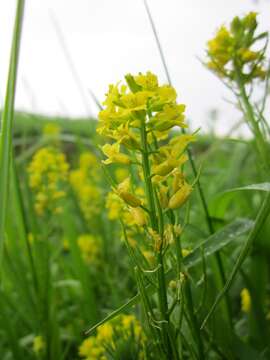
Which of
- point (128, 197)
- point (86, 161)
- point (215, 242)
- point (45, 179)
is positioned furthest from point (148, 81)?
point (86, 161)

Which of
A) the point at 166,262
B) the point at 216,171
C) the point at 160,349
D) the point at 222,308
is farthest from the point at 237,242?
the point at 216,171

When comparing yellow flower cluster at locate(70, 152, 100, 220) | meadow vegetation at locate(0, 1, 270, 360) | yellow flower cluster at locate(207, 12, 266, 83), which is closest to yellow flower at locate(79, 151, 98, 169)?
yellow flower cluster at locate(70, 152, 100, 220)

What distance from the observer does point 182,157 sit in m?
0.64

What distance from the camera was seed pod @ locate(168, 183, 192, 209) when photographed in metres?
0.63

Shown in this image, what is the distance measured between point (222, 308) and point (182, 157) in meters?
0.54

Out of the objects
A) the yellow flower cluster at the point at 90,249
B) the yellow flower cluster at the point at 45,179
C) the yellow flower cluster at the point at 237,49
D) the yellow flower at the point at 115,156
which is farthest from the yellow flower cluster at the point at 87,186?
the yellow flower at the point at 115,156

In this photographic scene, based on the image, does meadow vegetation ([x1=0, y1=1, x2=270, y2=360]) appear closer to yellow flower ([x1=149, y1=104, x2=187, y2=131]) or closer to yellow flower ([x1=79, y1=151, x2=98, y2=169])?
yellow flower ([x1=149, y1=104, x2=187, y2=131])

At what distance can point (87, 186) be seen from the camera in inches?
86.0

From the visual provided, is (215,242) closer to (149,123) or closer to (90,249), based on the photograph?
(149,123)

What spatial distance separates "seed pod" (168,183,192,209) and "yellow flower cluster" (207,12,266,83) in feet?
1.54

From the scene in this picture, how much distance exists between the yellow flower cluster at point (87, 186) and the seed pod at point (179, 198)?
137 cm

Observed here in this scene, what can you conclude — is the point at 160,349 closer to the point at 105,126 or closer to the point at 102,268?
the point at 105,126

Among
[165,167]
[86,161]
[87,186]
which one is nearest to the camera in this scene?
[165,167]

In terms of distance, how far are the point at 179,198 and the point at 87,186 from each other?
1.58 metres
